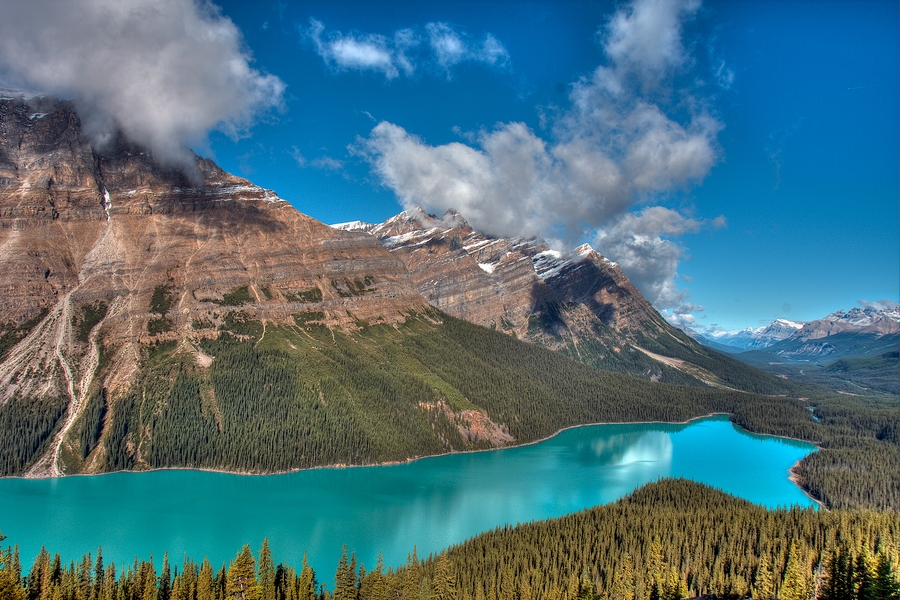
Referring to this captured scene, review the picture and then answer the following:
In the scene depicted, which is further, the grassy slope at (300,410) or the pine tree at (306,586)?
the grassy slope at (300,410)

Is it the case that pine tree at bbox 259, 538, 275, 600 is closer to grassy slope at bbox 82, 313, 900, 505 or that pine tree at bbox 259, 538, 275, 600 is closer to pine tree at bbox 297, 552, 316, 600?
pine tree at bbox 297, 552, 316, 600

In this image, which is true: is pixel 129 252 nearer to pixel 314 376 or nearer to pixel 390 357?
pixel 314 376

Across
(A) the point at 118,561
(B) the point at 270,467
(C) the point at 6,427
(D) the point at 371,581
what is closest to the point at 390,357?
(B) the point at 270,467

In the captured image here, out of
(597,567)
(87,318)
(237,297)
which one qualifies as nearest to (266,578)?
(597,567)

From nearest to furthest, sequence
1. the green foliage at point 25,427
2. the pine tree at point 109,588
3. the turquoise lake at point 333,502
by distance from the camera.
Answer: the pine tree at point 109,588
the turquoise lake at point 333,502
the green foliage at point 25,427

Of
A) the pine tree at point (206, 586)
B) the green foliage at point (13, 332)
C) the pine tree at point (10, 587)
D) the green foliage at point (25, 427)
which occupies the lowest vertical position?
the pine tree at point (206, 586)

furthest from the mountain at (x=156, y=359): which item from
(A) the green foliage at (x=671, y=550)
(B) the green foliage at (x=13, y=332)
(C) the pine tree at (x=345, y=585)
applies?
(C) the pine tree at (x=345, y=585)

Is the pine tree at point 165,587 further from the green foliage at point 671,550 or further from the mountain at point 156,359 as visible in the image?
the mountain at point 156,359
